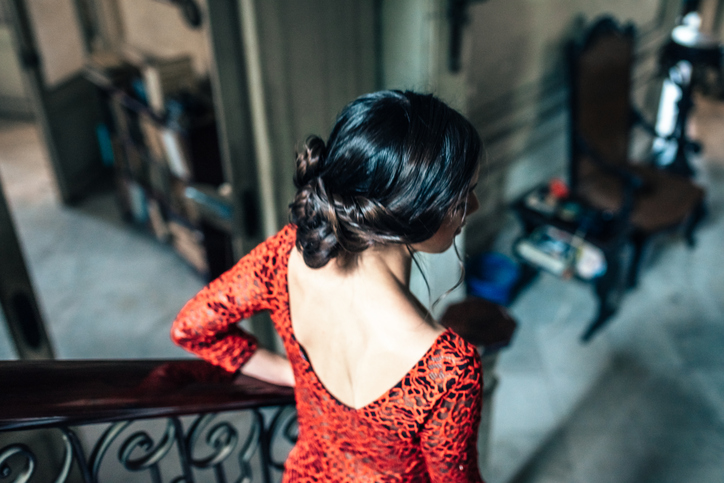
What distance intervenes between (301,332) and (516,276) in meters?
2.33

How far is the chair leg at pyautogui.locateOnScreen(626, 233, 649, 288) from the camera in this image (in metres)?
3.11

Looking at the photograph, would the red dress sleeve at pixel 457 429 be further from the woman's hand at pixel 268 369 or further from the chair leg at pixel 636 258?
the chair leg at pixel 636 258

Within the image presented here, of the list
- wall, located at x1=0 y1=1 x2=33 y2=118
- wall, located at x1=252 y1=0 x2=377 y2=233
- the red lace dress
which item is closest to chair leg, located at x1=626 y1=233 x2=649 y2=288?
wall, located at x1=252 y1=0 x2=377 y2=233

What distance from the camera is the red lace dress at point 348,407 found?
0.92m

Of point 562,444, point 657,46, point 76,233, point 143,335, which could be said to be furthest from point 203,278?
point 657,46

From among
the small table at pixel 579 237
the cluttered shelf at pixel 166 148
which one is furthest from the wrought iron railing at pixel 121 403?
the small table at pixel 579 237

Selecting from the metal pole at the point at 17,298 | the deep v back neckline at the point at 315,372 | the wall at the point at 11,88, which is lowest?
the wall at the point at 11,88

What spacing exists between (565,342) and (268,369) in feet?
7.11

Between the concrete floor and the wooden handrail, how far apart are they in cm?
81

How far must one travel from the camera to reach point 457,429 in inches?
37.0

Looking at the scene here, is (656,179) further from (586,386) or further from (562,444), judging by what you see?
(562,444)

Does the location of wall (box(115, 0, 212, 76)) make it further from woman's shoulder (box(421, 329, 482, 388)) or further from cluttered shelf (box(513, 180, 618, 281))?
woman's shoulder (box(421, 329, 482, 388))

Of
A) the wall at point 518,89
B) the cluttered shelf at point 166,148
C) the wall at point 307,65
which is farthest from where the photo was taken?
the cluttered shelf at point 166,148

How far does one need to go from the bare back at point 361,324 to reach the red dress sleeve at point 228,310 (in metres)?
0.06
